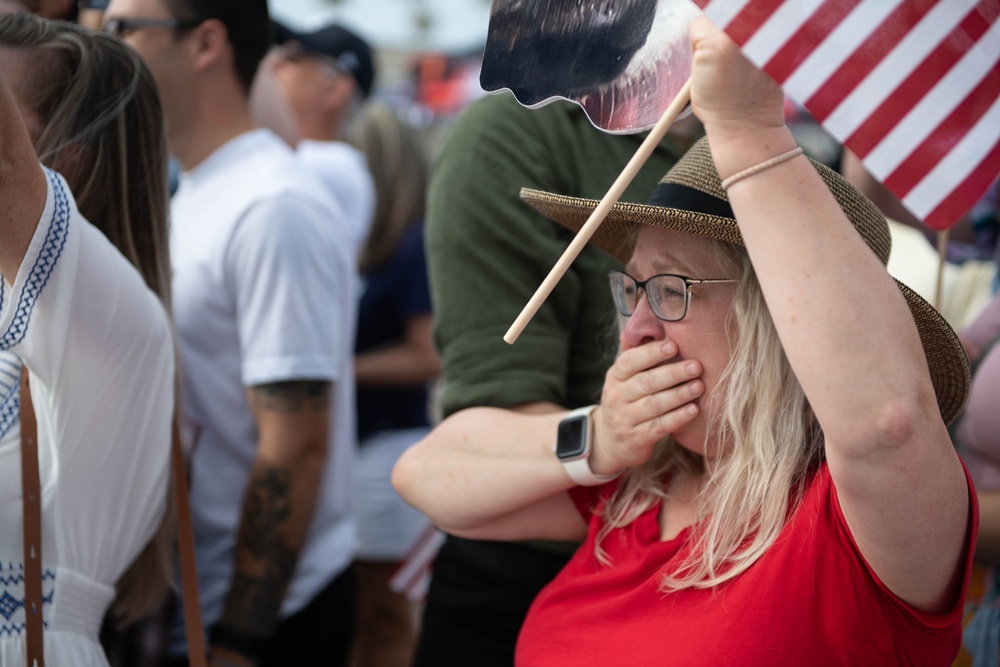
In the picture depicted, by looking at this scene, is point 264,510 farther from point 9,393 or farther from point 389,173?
point 389,173

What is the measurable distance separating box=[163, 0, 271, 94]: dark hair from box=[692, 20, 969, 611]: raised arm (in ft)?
5.92

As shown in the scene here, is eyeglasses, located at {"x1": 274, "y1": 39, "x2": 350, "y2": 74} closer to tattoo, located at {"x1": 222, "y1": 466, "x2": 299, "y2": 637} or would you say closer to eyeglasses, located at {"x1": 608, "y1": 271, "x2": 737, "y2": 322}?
tattoo, located at {"x1": 222, "y1": 466, "x2": 299, "y2": 637}

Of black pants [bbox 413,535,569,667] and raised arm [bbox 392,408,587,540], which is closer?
raised arm [bbox 392,408,587,540]

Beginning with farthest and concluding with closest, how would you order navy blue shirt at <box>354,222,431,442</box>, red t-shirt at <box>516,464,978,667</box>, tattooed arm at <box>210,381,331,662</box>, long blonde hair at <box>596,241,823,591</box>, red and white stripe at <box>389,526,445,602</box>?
navy blue shirt at <box>354,222,431,442</box>
red and white stripe at <box>389,526,445,602</box>
tattooed arm at <box>210,381,331,662</box>
long blonde hair at <box>596,241,823,591</box>
red t-shirt at <box>516,464,978,667</box>

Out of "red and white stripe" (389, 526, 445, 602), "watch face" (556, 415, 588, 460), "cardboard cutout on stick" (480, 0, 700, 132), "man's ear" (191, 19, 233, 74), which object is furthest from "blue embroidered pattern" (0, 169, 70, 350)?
"red and white stripe" (389, 526, 445, 602)

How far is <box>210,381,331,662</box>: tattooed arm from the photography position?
2389mm

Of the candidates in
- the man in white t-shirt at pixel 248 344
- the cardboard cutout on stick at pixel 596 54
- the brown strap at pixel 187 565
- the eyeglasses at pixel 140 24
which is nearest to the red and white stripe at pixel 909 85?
the cardboard cutout on stick at pixel 596 54

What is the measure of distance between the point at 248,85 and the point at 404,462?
1.39 meters

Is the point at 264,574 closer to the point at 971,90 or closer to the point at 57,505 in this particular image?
the point at 57,505

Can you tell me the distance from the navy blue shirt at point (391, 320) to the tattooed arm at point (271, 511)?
1.54 meters

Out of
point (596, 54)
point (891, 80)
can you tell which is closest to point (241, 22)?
point (596, 54)

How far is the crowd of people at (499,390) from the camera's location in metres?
1.21

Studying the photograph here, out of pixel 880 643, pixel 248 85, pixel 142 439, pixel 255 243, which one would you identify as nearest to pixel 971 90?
pixel 880 643

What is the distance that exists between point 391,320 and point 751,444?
8.90 feet
